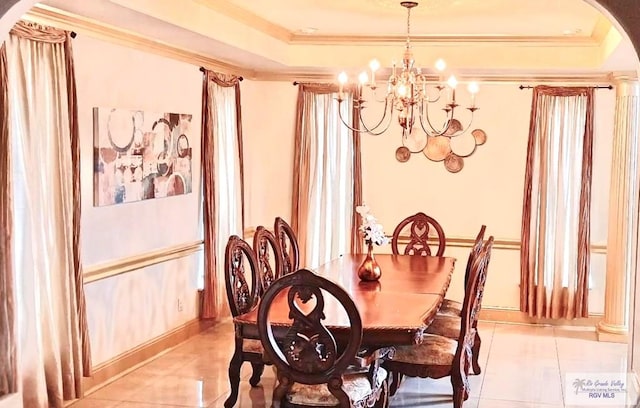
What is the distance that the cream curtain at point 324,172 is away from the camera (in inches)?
276

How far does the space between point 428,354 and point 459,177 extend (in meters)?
3.11

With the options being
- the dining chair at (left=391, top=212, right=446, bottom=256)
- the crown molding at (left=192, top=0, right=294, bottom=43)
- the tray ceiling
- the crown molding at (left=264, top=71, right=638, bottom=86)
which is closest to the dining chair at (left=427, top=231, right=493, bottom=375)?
the dining chair at (left=391, top=212, right=446, bottom=256)

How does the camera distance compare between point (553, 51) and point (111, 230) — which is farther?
point (553, 51)

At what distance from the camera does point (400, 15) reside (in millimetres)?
5430

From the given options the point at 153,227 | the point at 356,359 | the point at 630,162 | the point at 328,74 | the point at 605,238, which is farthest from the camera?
the point at 328,74

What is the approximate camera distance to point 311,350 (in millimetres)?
3295

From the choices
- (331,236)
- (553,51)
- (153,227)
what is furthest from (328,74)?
(153,227)

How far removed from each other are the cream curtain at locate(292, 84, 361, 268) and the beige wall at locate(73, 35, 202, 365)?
52.7 inches

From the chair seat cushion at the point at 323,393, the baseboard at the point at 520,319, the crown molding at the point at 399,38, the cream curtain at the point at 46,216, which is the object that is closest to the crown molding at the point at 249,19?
the crown molding at the point at 399,38

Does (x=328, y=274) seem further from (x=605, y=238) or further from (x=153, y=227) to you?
(x=605, y=238)

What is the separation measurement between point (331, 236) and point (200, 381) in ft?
8.15

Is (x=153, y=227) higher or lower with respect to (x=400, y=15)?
lower

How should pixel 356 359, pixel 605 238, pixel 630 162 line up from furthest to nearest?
1. pixel 605 238
2. pixel 630 162
3. pixel 356 359

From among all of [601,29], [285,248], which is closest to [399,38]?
[601,29]
